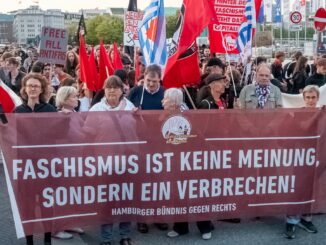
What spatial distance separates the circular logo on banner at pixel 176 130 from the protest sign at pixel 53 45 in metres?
3.88

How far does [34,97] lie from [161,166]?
1438mm

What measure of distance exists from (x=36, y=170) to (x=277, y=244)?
8.19ft

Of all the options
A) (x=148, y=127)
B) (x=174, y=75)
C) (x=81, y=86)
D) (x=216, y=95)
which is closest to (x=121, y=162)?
(x=148, y=127)

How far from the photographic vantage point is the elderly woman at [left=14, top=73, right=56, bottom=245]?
532cm

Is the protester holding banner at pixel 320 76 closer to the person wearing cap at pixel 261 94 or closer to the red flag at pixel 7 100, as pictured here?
the person wearing cap at pixel 261 94

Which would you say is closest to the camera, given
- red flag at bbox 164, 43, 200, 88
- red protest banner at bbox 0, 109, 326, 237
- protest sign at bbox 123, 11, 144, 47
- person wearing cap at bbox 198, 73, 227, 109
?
red protest banner at bbox 0, 109, 326, 237

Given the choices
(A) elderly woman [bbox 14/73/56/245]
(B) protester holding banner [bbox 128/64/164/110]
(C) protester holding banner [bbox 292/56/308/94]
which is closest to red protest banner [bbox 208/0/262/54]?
(B) protester holding banner [bbox 128/64/164/110]

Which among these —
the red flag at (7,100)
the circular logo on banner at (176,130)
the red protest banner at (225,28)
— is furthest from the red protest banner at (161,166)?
the red protest banner at (225,28)

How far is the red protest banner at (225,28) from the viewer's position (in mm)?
7938

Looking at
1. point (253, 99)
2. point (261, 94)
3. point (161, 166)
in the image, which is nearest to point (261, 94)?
point (261, 94)

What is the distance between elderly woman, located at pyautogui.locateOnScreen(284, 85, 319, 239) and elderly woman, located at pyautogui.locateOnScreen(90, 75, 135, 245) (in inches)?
65.2

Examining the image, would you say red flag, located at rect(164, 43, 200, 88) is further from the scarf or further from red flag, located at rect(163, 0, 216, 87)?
the scarf

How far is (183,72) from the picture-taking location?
22.1ft

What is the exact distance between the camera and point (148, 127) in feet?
17.0
